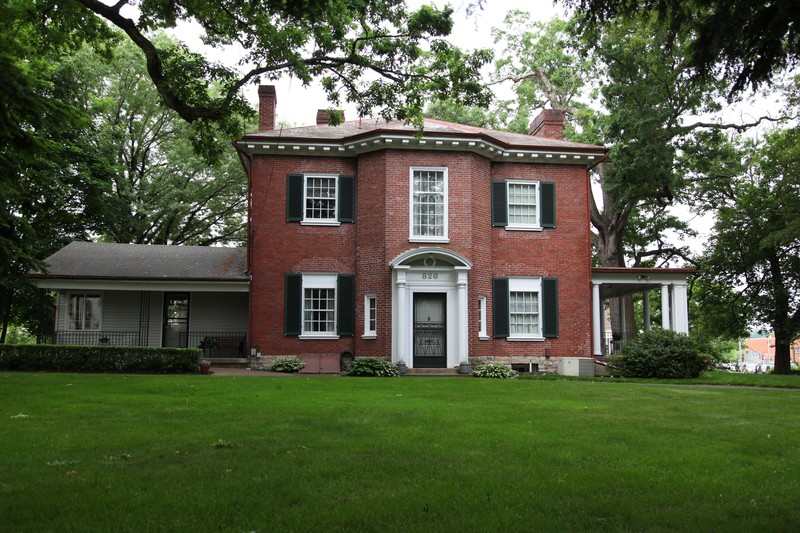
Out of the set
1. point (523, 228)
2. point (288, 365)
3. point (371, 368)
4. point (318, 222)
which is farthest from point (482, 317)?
point (288, 365)

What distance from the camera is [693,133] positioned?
90.8 ft

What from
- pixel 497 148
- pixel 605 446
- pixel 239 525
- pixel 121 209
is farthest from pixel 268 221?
pixel 239 525

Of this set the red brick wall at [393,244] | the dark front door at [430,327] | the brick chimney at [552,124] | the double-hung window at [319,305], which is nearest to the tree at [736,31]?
the red brick wall at [393,244]

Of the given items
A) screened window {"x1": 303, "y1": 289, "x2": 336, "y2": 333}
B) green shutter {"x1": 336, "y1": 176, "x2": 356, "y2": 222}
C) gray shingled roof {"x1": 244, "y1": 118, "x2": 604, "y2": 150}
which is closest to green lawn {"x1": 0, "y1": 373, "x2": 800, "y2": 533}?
screened window {"x1": 303, "y1": 289, "x2": 336, "y2": 333}

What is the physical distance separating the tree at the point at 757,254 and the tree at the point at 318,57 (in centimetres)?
2138

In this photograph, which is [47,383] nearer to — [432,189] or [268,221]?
[268,221]

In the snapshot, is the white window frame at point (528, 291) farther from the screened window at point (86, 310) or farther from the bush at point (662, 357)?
the screened window at point (86, 310)

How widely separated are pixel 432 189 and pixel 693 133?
44.3ft

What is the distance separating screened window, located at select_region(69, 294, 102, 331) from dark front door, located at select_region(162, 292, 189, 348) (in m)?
2.20

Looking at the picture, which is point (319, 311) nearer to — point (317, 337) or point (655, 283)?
point (317, 337)

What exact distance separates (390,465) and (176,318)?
19418mm

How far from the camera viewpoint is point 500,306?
69.7ft

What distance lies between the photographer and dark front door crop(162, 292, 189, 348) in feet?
77.3

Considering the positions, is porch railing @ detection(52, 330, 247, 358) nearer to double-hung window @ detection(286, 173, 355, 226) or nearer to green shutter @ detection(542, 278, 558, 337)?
double-hung window @ detection(286, 173, 355, 226)
